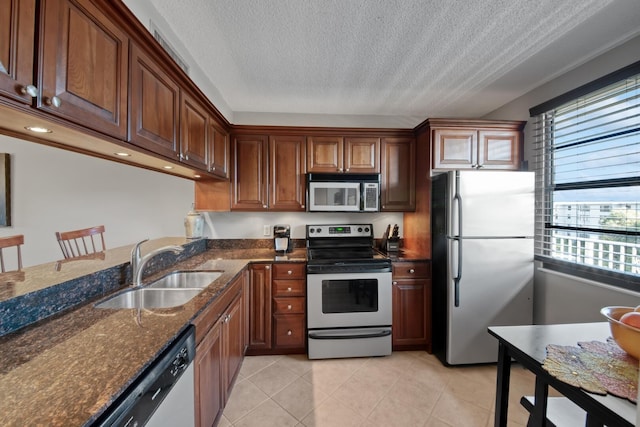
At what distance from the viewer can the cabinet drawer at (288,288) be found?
2.34 meters

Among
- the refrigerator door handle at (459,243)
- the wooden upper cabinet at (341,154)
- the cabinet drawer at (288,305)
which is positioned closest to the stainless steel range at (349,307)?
the cabinet drawer at (288,305)

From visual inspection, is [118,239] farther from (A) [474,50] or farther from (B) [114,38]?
(A) [474,50]

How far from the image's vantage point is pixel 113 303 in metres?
1.31

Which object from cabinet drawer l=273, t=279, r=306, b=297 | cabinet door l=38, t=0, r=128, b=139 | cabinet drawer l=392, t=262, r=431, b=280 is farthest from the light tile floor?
cabinet door l=38, t=0, r=128, b=139

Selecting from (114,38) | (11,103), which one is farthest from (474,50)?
(11,103)

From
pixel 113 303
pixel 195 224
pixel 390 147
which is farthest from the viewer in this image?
pixel 390 147

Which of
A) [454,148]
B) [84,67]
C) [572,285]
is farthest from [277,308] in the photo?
[572,285]

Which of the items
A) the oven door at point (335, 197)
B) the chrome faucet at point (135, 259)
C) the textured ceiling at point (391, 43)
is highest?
the textured ceiling at point (391, 43)

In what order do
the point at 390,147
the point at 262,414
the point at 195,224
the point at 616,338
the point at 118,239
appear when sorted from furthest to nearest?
the point at 390,147 < the point at 195,224 < the point at 118,239 < the point at 262,414 < the point at 616,338

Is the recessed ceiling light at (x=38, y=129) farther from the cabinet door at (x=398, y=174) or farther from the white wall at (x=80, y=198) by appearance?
the cabinet door at (x=398, y=174)

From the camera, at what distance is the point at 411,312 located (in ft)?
7.95

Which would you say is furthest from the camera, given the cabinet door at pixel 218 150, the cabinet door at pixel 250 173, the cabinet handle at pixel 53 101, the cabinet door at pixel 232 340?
the cabinet door at pixel 250 173

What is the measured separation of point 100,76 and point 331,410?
2290 millimetres

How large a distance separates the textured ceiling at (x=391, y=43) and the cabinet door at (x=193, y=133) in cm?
45
